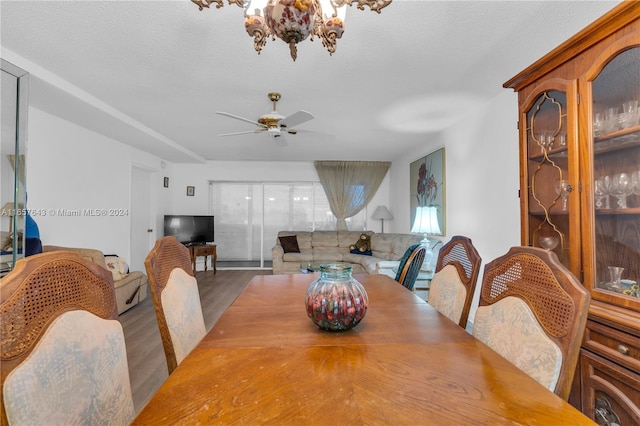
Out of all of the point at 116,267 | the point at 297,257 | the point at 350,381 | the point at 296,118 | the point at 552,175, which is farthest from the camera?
the point at 297,257

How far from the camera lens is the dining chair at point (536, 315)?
822 millimetres

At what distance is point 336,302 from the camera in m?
1.05

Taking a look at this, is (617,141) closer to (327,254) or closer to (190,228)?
(327,254)

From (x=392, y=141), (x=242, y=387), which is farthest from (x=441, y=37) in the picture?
(x=392, y=141)

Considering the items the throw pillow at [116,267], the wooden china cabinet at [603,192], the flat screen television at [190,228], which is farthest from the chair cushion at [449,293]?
the flat screen television at [190,228]

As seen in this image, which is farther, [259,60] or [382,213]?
[382,213]

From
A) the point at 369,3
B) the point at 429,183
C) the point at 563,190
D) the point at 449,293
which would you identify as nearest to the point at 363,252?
the point at 429,183

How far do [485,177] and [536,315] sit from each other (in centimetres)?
246

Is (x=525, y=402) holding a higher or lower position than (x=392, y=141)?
lower

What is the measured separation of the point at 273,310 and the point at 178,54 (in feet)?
6.48

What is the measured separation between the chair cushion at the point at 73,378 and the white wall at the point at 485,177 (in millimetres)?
2970

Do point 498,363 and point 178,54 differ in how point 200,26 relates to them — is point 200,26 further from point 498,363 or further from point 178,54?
point 498,363

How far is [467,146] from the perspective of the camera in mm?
3395

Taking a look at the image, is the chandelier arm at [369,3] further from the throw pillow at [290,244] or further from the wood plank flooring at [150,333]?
the throw pillow at [290,244]
